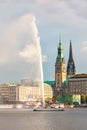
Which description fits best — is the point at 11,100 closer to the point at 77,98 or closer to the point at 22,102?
the point at 22,102

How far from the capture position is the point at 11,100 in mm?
198500

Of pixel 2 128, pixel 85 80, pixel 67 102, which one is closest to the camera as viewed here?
pixel 2 128

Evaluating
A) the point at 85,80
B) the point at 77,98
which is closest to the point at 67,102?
the point at 77,98

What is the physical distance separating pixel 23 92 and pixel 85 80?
80.9 ft

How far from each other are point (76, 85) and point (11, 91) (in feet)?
83.1

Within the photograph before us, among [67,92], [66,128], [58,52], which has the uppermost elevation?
[58,52]

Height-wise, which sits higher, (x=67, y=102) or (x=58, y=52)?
(x=58, y=52)

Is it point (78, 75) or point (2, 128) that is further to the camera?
point (78, 75)

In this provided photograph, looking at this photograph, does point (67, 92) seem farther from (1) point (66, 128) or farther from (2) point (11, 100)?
(1) point (66, 128)

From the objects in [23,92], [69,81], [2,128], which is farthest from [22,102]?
[2,128]

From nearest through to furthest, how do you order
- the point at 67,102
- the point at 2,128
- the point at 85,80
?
the point at 2,128, the point at 67,102, the point at 85,80

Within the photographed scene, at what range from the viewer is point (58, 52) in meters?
198

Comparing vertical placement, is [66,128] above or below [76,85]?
below

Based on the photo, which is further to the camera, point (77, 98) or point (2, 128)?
point (77, 98)
